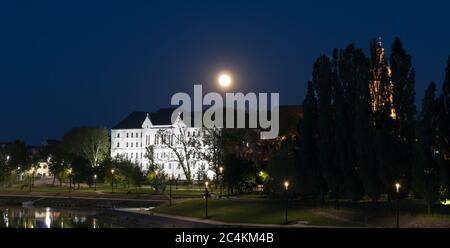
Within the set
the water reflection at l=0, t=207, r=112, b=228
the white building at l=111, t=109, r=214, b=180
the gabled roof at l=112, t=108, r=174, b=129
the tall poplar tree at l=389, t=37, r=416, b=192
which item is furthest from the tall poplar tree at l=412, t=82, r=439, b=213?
the gabled roof at l=112, t=108, r=174, b=129

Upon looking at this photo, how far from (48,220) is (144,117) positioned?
354 feet

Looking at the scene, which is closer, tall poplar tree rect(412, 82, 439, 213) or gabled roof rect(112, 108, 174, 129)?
tall poplar tree rect(412, 82, 439, 213)

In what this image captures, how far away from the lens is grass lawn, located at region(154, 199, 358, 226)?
45750 mm

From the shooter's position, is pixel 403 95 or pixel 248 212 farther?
pixel 248 212

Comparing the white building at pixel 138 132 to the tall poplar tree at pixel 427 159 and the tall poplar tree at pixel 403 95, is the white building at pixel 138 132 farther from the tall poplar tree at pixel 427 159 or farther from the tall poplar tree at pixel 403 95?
the tall poplar tree at pixel 427 159

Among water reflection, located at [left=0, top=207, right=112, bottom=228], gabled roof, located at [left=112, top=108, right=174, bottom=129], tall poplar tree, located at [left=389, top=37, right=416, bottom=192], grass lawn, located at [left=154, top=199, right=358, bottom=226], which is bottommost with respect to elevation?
water reflection, located at [left=0, top=207, right=112, bottom=228]

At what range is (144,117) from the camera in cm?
16725

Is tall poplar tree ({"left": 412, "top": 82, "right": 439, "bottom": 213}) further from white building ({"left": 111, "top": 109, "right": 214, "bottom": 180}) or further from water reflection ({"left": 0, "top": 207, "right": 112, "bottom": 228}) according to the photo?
white building ({"left": 111, "top": 109, "right": 214, "bottom": 180})

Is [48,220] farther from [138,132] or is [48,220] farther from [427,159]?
[138,132]

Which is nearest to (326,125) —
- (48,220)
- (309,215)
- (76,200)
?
(309,215)

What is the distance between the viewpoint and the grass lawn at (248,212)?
45.8 metres

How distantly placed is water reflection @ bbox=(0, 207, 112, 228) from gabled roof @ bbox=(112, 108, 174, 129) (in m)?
89.7

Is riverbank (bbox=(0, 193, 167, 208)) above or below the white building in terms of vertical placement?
below

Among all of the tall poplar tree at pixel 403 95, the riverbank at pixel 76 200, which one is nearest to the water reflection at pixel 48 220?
the riverbank at pixel 76 200
